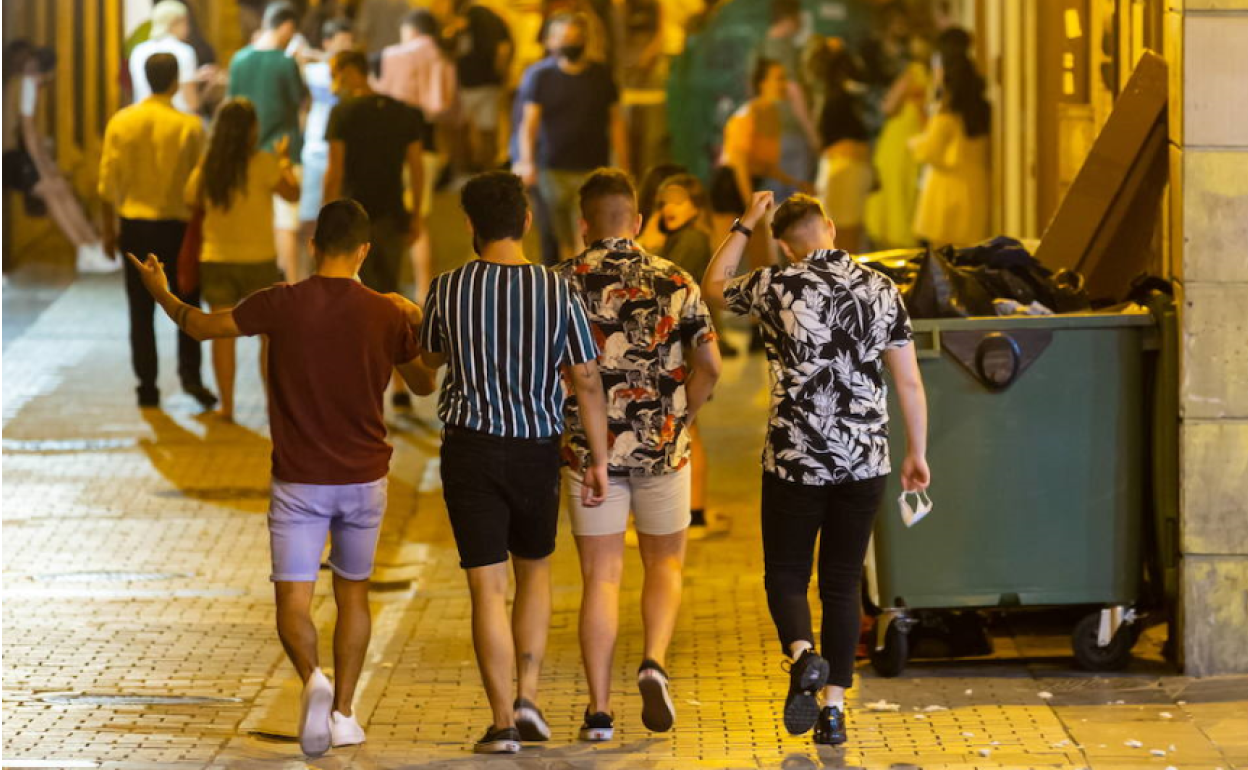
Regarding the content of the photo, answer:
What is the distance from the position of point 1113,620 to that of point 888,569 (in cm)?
A: 74

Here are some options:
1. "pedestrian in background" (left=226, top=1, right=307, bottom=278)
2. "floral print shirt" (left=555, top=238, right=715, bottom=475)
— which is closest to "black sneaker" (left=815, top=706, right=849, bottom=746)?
"floral print shirt" (left=555, top=238, right=715, bottom=475)

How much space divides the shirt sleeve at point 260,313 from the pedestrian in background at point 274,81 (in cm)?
743

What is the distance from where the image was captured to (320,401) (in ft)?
20.8

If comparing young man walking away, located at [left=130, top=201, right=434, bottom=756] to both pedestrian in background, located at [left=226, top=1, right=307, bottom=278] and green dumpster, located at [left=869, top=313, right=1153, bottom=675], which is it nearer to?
green dumpster, located at [left=869, top=313, right=1153, bottom=675]

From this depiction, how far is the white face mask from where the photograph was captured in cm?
707

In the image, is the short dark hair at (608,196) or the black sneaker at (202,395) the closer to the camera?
the short dark hair at (608,196)

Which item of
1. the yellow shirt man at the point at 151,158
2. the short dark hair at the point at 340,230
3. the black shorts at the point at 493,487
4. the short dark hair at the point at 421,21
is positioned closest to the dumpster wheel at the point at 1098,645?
the black shorts at the point at 493,487

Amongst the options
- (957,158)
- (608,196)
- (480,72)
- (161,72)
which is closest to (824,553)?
(608,196)

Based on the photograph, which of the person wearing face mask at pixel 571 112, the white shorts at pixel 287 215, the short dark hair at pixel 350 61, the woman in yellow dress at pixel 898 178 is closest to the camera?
the short dark hair at pixel 350 61

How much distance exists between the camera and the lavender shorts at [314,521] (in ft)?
20.9

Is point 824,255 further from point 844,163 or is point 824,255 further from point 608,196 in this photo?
point 844,163

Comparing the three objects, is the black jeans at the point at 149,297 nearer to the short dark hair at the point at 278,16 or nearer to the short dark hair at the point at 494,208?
the short dark hair at the point at 278,16

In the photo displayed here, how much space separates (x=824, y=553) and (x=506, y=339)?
1153 millimetres

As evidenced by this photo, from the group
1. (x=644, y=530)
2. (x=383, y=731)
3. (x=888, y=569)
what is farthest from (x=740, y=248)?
(x=383, y=731)
